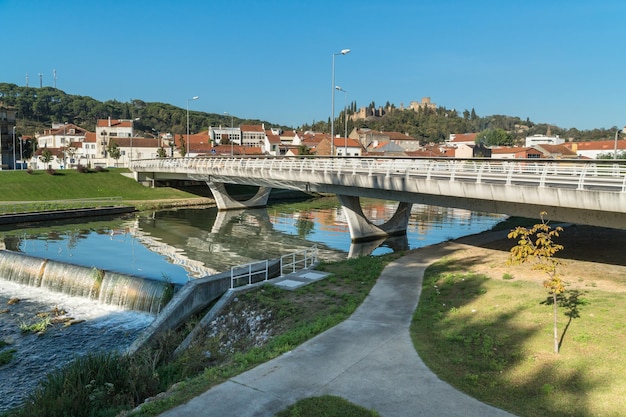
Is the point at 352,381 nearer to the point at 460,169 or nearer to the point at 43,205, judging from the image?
the point at 460,169

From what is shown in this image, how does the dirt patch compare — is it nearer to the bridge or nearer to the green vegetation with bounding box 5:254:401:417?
the bridge

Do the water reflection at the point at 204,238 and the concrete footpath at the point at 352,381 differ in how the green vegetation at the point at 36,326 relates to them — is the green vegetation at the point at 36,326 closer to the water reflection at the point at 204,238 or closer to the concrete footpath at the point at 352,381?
the water reflection at the point at 204,238

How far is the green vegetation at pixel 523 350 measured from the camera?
962cm

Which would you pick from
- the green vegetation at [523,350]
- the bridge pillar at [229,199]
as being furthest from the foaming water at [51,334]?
the bridge pillar at [229,199]

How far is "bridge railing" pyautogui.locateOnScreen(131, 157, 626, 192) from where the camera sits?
68.0ft

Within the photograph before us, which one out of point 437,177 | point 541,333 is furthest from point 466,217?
point 541,333

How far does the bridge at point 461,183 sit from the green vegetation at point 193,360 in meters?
7.91

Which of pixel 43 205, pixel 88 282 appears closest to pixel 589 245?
pixel 88 282

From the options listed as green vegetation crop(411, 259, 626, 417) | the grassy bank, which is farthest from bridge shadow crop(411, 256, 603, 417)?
the grassy bank

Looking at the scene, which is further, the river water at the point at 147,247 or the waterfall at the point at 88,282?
the waterfall at the point at 88,282

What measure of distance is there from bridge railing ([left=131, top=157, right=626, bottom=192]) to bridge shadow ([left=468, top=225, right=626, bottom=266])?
135 inches

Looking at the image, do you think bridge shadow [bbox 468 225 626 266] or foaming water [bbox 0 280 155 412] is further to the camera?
bridge shadow [bbox 468 225 626 266]

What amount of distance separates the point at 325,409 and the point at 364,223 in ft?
97.4

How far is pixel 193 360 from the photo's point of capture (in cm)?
1420
